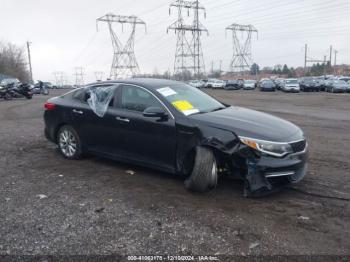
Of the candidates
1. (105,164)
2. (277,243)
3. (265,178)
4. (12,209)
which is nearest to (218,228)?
(277,243)

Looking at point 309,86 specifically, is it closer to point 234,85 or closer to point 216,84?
point 234,85

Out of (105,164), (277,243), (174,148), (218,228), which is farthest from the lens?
(105,164)

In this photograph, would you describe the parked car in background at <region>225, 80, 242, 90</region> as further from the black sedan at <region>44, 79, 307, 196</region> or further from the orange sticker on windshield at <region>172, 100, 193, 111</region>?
the orange sticker on windshield at <region>172, 100, 193, 111</region>

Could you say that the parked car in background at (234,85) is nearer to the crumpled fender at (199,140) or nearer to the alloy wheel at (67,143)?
the alloy wheel at (67,143)

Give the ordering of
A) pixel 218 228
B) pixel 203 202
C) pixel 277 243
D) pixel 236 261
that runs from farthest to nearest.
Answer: pixel 203 202, pixel 218 228, pixel 277 243, pixel 236 261

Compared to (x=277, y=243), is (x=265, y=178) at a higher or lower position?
higher

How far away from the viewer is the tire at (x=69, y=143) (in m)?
6.84

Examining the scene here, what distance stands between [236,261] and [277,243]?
574mm

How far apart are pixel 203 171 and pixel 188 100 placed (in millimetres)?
1432

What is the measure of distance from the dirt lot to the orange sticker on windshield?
1.12 m

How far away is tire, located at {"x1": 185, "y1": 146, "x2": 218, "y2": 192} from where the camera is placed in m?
4.95

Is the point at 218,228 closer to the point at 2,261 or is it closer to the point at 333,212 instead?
the point at 333,212

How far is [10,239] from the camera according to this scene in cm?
387

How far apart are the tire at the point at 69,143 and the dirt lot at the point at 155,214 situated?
0.33 meters
